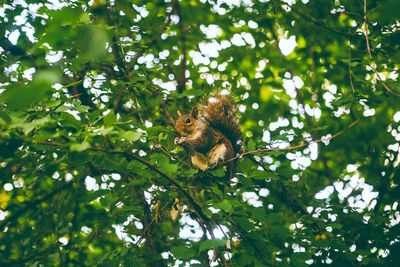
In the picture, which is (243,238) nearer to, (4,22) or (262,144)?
(262,144)

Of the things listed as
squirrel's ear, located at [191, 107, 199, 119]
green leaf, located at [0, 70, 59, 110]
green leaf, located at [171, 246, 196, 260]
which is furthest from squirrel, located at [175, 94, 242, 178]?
green leaf, located at [0, 70, 59, 110]

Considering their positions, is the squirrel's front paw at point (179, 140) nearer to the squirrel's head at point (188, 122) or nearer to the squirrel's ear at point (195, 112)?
the squirrel's head at point (188, 122)

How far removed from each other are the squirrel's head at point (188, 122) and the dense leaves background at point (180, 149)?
0.13 meters

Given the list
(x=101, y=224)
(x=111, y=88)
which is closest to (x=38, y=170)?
(x=101, y=224)

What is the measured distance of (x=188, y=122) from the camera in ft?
13.5

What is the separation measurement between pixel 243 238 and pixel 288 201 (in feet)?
4.64

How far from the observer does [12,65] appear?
3.35 metres

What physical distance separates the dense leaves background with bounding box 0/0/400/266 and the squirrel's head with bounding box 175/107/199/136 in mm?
130

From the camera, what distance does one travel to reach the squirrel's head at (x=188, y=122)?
4027 millimetres

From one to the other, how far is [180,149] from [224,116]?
460 millimetres

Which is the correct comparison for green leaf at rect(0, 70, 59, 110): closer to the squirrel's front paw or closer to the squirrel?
the squirrel's front paw

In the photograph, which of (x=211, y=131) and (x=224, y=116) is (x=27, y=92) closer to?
(x=224, y=116)

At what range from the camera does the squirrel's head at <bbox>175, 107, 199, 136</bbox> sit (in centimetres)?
403

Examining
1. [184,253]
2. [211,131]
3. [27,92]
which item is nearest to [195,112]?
[211,131]
